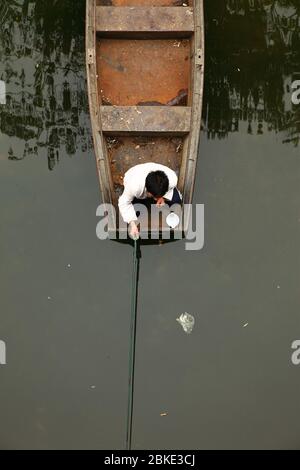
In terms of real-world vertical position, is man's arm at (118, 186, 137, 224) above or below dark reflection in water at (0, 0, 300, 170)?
below

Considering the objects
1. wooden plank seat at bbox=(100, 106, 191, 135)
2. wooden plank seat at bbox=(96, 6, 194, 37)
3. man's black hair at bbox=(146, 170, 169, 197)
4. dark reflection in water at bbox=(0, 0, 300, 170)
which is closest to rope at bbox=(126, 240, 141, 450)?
man's black hair at bbox=(146, 170, 169, 197)

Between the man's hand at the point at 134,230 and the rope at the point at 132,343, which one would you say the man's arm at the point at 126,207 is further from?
the rope at the point at 132,343

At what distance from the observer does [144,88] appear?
6.14 m

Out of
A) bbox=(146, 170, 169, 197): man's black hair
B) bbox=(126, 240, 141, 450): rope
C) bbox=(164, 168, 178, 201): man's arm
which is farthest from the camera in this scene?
bbox=(126, 240, 141, 450): rope

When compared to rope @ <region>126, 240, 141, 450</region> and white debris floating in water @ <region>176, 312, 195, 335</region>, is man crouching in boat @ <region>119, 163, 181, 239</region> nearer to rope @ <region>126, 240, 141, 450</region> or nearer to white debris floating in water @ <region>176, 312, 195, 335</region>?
rope @ <region>126, 240, 141, 450</region>

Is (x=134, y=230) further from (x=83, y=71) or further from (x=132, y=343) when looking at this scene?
(x=83, y=71)

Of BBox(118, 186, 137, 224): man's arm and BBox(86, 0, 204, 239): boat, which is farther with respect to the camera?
BBox(86, 0, 204, 239): boat

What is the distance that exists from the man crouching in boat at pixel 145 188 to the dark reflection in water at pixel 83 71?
1151mm

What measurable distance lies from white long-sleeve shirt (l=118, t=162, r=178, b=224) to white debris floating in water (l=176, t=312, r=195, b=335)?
127 cm

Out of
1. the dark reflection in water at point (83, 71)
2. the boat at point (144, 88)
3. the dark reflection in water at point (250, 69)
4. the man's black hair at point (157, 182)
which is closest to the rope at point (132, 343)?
the boat at point (144, 88)

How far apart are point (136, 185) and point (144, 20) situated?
1.73m

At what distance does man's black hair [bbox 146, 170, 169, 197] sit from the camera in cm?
500
